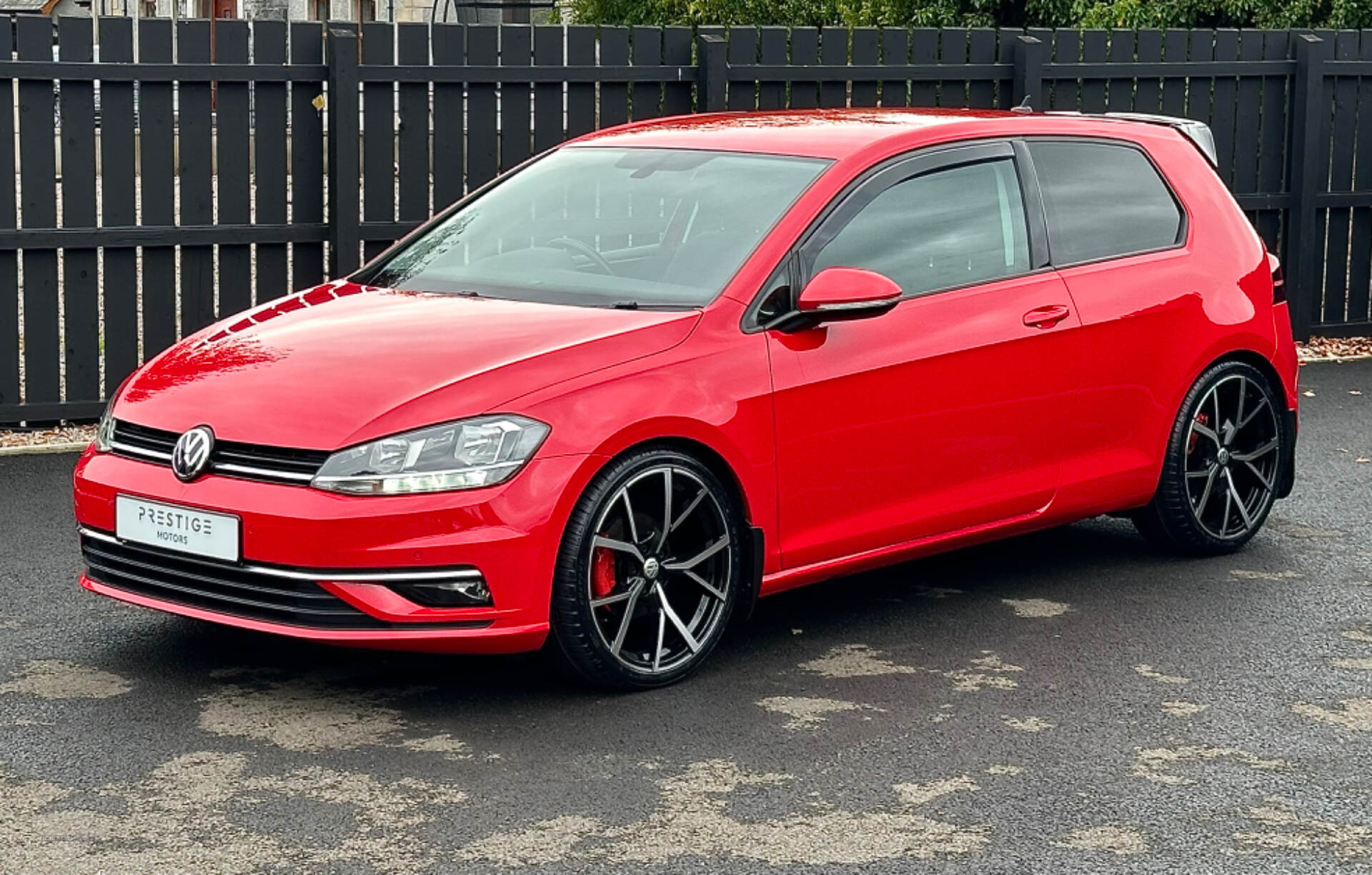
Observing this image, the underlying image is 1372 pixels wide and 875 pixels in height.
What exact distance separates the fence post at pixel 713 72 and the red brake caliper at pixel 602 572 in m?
6.26

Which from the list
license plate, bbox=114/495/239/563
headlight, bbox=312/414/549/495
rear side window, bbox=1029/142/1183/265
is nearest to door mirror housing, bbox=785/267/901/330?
headlight, bbox=312/414/549/495

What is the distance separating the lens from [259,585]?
5.49 metres

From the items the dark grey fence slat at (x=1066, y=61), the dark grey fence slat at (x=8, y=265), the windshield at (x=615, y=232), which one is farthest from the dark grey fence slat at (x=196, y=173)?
the dark grey fence slat at (x=1066, y=61)

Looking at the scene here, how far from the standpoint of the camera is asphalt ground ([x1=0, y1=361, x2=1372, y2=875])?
4.64 metres

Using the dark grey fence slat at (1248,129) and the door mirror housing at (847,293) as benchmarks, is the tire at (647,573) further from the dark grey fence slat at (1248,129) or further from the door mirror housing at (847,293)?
the dark grey fence slat at (1248,129)

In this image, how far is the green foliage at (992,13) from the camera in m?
20.2

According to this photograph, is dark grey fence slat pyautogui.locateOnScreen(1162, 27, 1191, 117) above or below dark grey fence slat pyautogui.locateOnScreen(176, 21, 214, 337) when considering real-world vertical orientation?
above

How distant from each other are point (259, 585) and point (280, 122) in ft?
18.4

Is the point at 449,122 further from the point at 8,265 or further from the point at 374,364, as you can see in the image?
the point at 374,364

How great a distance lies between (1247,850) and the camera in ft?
15.3

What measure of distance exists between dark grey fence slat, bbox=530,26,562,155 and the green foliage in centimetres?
812

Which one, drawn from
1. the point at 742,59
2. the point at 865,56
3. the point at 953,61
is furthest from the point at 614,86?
the point at 953,61

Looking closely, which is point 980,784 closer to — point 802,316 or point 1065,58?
point 802,316

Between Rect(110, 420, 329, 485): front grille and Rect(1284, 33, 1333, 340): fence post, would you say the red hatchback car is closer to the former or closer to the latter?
Rect(110, 420, 329, 485): front grille
